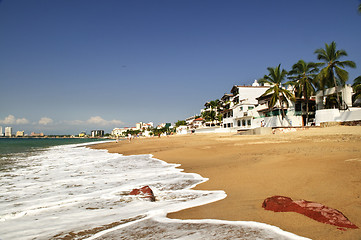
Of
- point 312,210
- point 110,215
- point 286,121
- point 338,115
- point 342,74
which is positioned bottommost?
point 110,215

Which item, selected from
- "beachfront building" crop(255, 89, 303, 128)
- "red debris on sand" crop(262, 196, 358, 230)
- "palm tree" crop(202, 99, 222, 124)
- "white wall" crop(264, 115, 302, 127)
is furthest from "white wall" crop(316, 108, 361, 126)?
"palm tree" crop(202, 99, 222, 124)

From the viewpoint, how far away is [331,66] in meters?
30.4

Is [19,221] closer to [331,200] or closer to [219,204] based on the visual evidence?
[219,204]

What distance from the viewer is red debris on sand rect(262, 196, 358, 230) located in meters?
2.59

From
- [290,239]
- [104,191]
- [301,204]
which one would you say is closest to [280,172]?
[301,204]

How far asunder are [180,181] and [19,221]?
3817 mm

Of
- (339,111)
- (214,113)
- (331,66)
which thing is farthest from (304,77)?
(214,113)

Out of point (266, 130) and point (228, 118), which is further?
point (228, 118)

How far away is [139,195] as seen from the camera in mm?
4637

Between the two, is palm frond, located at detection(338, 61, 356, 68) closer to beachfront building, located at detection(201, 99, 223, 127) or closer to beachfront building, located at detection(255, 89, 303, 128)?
beachfront building, located at detection(255, 89, 303, 128)

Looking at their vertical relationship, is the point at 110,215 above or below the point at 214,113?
below

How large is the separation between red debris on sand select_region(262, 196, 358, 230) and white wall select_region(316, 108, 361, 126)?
25.5 m

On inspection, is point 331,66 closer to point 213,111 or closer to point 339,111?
point 339,111

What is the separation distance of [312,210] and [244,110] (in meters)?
43.8
